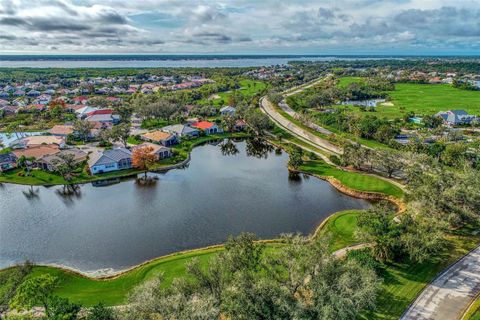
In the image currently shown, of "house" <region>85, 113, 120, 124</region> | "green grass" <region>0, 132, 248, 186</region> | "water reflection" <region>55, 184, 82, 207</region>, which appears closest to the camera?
"water reflection" <region>55, 184, 82, 207</region>

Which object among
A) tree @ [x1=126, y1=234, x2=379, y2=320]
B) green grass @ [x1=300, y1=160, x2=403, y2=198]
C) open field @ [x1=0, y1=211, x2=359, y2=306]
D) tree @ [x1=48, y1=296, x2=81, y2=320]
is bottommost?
open field @ [x1=0, y1=211, x2=359, y2=306]

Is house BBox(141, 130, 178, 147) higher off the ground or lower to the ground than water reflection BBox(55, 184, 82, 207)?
higher

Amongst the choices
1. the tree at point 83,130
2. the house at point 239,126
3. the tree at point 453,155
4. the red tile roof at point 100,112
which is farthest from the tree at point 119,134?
the tree at point 453,155

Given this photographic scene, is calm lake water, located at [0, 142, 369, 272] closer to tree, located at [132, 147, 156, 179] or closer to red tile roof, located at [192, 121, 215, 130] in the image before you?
tree, located at [132, 147, 156, 179]

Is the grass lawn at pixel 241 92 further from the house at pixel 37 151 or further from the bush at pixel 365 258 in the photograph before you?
the bush at pixel 365 258

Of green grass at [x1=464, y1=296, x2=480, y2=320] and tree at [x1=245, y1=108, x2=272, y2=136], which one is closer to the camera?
green grass at [x1=464, y1=296, x2=480, y2=320]

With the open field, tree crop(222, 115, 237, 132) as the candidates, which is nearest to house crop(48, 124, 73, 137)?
tree crop(222, 115, 237, 132)

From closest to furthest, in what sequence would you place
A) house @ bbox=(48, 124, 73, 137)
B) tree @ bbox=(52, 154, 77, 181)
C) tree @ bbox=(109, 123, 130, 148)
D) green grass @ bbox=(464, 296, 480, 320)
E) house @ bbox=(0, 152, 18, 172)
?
green grass @ bbox=(464, 296, 480, 320) → tree @ bbox=(52, 154, 77, 181) → house @ bbox=(0, 152, 18, 172) → tree @ bbox=(109, 123, 130, 148) → house @ bbox=(48, 124, 73, 137)
